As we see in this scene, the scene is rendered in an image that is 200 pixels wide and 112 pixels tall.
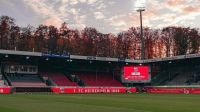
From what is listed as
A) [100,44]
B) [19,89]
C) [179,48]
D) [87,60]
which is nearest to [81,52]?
[100,44]

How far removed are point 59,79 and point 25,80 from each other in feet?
26.7

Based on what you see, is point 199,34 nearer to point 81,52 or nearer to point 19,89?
point 81,52

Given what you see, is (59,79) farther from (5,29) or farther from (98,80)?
(5,29)

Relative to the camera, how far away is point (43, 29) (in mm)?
104562

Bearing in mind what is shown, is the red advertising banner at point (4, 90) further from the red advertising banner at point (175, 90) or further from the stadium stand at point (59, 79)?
the red advertising banner at point (175, 90)

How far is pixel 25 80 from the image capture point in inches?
3061

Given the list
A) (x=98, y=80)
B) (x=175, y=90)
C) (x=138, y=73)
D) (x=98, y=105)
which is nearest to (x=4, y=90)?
(x=138, y=73)

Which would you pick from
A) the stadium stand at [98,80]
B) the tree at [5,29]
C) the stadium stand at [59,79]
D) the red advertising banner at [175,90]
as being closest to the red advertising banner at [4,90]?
the stadium stand at [59,79]

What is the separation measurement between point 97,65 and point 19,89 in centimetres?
2528

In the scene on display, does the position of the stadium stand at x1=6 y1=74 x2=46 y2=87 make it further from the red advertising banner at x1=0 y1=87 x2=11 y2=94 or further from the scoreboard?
the scoreboard

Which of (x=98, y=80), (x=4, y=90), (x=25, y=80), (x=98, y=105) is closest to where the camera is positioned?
(x=98, y=105)

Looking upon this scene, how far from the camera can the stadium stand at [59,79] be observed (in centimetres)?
8125

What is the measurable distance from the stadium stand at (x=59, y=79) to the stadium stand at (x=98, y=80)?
3513mm

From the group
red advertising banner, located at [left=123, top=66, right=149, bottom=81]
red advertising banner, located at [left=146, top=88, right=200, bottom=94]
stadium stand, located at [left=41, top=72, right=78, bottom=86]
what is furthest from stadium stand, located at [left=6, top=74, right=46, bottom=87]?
red advertising banner, located at [left=146, top=88, right=200, bottom=94]
